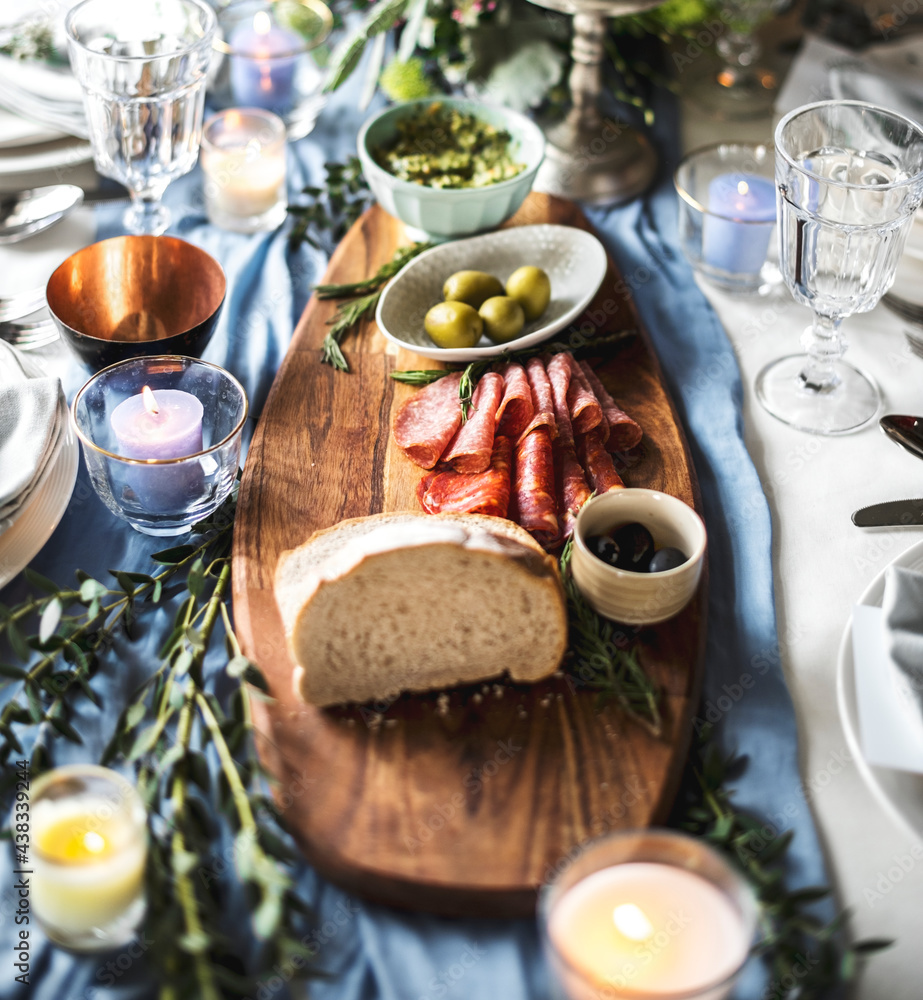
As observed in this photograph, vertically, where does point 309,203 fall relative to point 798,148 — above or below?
below

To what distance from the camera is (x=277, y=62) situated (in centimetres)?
191

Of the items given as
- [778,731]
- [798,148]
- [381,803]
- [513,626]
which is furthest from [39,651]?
[798,148]

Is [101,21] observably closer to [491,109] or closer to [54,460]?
[491,109]

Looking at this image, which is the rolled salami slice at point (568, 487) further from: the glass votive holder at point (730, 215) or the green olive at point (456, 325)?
the glass votive holder at point (730, 215)

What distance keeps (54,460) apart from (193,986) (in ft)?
2.25

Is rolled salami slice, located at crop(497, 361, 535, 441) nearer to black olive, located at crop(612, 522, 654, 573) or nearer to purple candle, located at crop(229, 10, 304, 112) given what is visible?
black olive, located at crop(612, 522, 654, 573)

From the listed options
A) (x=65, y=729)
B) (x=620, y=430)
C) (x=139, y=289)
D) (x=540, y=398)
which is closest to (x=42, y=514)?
(x=65, y=729)

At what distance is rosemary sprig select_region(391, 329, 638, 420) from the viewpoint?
1334 millimetres

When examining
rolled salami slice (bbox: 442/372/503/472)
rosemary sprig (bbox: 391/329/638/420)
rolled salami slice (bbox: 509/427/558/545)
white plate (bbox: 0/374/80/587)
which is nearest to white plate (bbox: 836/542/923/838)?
rolled salami slice (bbox: 509/427/558/545)

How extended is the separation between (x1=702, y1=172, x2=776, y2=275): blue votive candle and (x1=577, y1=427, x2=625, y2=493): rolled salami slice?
0.51m

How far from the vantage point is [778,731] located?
1.02 m

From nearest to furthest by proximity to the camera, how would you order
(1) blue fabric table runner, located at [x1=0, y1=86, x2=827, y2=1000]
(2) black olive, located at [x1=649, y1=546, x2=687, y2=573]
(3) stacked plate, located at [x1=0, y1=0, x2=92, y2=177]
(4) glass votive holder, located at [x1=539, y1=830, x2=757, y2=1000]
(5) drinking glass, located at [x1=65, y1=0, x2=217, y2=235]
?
1. (4) glass votive holder, located at [x1=539, y1=830, x2=757, y2=1000]
2. (1) blue fabric table runner, located at [x1=0, y1=86, x2=827, y2=1000]
3. (2) black olive, located at [x1=649, y1=546, x2=687, y2=573]
4. (5) drinking glass, located at [x1=65, y1=0, x2=217, y2=235]
5. (3) stacked plate, located at [x1=0, y1=0, x2=92, y2=177]

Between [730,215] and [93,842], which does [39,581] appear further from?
[730,215]

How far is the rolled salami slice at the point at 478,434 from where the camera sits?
1206 mm
